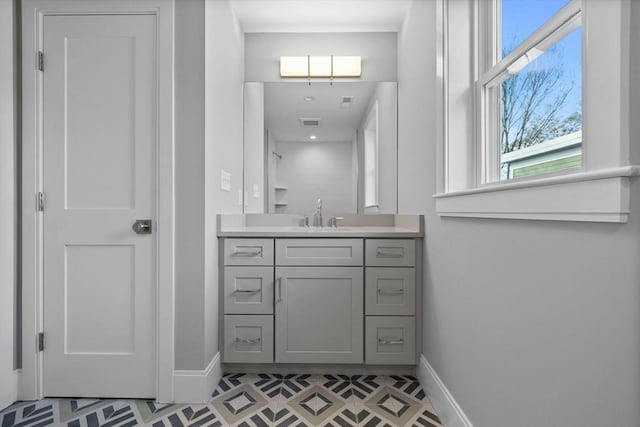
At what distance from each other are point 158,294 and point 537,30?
1.83 metres

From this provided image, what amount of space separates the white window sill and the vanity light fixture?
163 centimetres

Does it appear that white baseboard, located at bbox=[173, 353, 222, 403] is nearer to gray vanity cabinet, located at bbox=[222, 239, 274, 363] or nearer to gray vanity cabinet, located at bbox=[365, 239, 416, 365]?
gray vanity cabinet, located at bbox=[222, 239, 274, 363]

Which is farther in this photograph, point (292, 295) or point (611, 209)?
point (292, 295)

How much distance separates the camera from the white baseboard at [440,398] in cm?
134

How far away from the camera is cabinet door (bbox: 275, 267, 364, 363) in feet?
6.16

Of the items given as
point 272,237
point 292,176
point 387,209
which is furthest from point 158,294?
point 387,209

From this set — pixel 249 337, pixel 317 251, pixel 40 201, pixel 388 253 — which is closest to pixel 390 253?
pixel 388 253

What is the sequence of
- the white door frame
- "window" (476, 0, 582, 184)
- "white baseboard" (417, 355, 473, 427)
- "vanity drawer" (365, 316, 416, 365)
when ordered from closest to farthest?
"window" (476, 0, 582, 184), "white baseboard" (417, 355, 473, 427), the white door frame, "vanity drawer" (365, 316, 416, 365)

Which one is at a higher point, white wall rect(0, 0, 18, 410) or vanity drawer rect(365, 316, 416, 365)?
white wall rect(0, 0, 18, 410)

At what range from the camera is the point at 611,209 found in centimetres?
64

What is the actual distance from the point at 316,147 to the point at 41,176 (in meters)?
1.59

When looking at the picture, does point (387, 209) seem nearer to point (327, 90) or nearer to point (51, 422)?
point (327, 90)

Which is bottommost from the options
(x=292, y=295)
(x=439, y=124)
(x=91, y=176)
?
(x=292, y=295)

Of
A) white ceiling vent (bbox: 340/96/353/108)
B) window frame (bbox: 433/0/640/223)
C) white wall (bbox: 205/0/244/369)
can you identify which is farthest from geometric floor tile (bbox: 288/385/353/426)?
white ceiling vent (bbox: 340/96/353/108)
